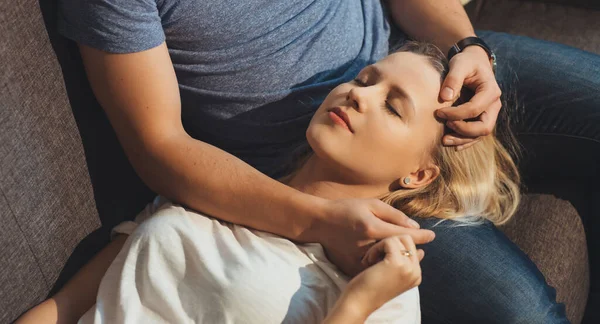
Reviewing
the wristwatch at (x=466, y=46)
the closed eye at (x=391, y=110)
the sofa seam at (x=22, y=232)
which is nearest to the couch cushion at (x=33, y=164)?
the sofa seam at (x=22, y=232)

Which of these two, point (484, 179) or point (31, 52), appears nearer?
point (31, 52)

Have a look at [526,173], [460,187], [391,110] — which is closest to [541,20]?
[526,173]

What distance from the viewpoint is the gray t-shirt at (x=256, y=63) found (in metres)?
1.23

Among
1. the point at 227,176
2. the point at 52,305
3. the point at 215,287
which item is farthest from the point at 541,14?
the point at 52,305

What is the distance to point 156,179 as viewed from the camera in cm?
119

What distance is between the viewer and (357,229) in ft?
3.44

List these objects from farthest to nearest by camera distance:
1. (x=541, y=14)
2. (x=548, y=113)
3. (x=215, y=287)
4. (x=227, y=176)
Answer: (x=541, y=14), (x=548, y=113), (x=227, y=176), (x=215, y=287)

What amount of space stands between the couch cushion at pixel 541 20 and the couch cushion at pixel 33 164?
4.78ft

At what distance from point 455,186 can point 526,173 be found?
35cm

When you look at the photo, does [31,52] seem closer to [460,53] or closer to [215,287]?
[215,287]

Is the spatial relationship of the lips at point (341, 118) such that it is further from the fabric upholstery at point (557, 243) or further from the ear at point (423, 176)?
the fabric upholstery at point (557, 243)

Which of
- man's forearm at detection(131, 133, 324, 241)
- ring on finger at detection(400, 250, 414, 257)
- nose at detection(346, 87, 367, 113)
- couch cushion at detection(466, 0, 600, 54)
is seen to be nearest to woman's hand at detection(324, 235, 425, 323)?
ring on finger at detection(400, 250, 414, 257)

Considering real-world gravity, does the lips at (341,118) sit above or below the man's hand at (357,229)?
above

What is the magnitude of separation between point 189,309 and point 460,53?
728 millimetres
